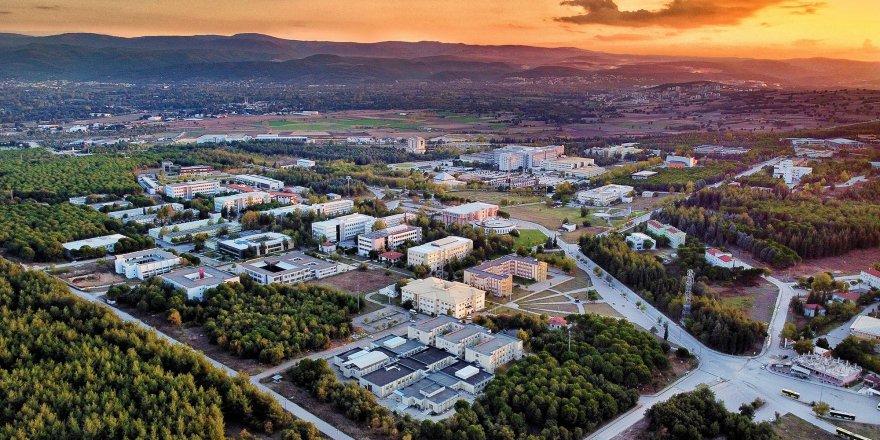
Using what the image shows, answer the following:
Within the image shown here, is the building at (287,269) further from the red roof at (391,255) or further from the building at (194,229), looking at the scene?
the building at (194,229)

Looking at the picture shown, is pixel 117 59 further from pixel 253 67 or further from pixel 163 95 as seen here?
pixel 163 95

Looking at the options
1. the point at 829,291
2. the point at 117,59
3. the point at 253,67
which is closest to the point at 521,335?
the point at 829,291

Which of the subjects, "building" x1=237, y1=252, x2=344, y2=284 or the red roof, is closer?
"building" x1=237, y1=252, x2=344, y2=284

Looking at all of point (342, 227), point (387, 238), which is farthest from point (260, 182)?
point (387, 238)

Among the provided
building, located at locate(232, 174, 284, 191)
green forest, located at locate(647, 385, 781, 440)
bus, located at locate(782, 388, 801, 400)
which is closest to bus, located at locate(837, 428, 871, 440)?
green forest, located at locate(647, 385, 781, 440)

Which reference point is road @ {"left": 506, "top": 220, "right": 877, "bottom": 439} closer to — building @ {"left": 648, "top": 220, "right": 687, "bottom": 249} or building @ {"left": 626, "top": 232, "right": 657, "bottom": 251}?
building @ {"left": 626, "top": 232, "right": 657, "bottom": 251}

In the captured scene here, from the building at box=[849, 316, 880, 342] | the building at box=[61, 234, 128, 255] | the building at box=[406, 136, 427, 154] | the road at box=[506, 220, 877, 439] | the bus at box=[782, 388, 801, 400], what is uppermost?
the building at box=[849, 316, 880, 342]

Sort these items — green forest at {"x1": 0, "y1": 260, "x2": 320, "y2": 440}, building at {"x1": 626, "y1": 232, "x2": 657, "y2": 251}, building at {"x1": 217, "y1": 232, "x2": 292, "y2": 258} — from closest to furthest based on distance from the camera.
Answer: green forest at {"x1": 0, "y1": 260, "x2": 320, "y2": 440}, building at {"x1": 217, "y1": 232, "x2": 292, "y2": 258}, building at {"x1": 626, "y1": 232, "x2": 657, "y2": 251}

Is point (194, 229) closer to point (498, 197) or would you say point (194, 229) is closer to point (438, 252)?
point (438, 252)
